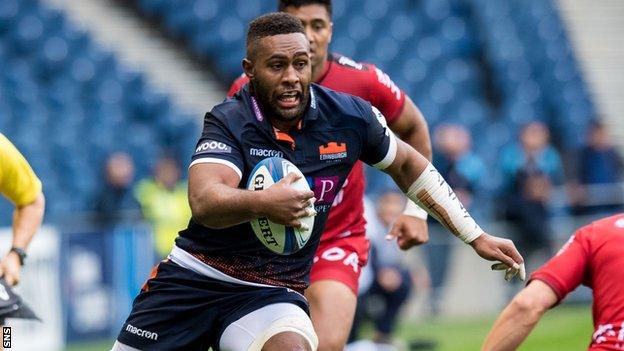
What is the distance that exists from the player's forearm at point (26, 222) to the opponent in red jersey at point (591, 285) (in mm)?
2563

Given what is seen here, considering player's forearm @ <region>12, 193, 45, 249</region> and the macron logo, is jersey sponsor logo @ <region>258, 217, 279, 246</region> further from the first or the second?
player's forearm @ <region>12, 193, 45, 249</region>

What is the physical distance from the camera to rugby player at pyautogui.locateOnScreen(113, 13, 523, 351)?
5.68 metres

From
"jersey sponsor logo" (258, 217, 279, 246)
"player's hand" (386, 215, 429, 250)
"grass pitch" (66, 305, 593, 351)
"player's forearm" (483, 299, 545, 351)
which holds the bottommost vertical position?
"grass pitch" (66, 305, 593, 351)

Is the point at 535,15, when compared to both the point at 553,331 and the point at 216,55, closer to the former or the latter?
the point at 216,55

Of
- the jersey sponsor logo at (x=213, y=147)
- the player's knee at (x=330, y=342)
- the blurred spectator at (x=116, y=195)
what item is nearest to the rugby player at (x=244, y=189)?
the jersey sponsor logo at (x=213, y=147)

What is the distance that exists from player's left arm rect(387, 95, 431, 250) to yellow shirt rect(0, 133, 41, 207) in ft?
6.39

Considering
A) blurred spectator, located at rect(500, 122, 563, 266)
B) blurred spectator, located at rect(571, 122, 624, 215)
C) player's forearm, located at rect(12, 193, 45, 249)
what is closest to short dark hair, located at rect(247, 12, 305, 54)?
player's forearm, located at rect(12, 193, 45, 249)

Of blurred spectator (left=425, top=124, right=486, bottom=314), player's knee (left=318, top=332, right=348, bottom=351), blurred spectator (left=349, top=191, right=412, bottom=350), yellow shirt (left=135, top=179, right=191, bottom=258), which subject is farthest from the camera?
blurred spectator (left=425, top=124, right=486, bottom=314)

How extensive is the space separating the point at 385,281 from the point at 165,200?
2.91 meters

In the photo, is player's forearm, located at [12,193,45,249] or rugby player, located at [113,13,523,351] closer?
rugby player, located at [113,13,523,351]

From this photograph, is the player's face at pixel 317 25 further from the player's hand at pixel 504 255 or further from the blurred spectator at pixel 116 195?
the blurred spectator at pixel 116 195

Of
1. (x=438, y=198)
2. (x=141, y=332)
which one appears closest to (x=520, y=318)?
(x=438, y=198)

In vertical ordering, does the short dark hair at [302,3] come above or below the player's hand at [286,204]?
above

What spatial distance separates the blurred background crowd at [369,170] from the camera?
13.2m
